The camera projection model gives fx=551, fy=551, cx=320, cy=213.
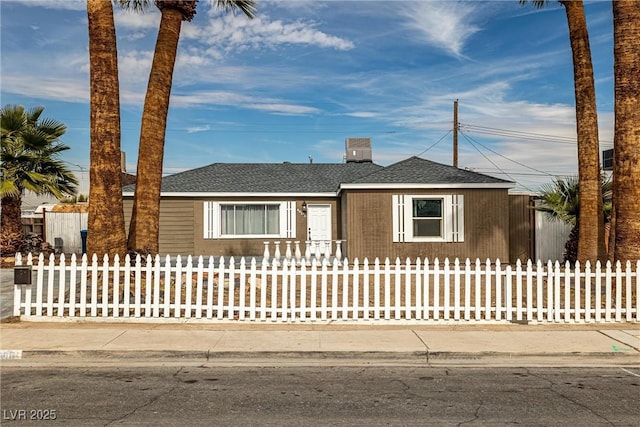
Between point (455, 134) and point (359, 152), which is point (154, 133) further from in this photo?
point (455, 134)

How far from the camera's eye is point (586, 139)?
13.8 m

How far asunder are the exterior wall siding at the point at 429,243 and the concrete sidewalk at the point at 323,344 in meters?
10.1

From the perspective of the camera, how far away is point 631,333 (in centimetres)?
888

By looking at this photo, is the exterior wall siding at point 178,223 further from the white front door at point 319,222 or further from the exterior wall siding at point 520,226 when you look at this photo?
the exterior wall siding at point 520,226

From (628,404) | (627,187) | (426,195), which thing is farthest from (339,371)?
(426,195)

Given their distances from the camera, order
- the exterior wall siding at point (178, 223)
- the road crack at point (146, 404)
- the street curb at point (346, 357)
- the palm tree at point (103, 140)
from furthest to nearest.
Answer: the exterior wall siding at point (178, 223), the palm tree at point (103, 140), the street curb at point (346, 357), the road crack at point (146, 404)

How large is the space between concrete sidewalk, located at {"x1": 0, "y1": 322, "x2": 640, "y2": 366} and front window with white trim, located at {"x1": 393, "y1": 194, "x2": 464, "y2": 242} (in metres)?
10.1

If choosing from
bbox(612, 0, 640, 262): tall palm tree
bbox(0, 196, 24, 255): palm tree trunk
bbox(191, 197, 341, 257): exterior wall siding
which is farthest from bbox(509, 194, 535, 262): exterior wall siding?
bbox(0, 196, 24, 255): palm tree trunk

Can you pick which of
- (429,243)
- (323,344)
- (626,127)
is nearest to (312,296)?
(323,344)

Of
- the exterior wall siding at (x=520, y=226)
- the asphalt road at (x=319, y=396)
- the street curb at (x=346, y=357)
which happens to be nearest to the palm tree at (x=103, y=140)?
the street curb at (x=346, y=357)

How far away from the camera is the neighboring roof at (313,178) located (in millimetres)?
19547

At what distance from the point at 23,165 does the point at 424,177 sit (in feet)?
45.2

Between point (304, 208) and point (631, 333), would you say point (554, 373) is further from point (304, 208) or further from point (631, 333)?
point (304, 208)

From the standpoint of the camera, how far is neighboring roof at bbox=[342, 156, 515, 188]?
19422mm
